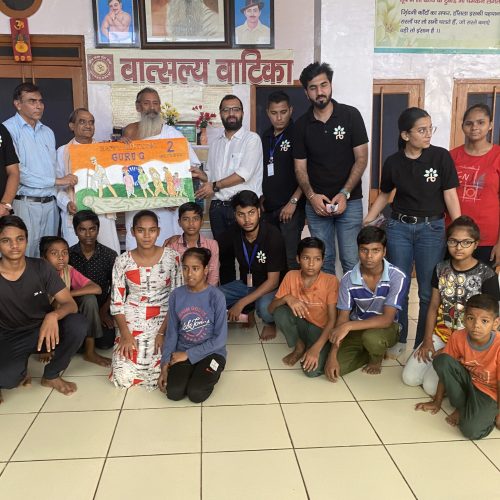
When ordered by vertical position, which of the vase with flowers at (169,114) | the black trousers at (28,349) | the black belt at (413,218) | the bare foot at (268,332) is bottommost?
the bare foot at (268,332)

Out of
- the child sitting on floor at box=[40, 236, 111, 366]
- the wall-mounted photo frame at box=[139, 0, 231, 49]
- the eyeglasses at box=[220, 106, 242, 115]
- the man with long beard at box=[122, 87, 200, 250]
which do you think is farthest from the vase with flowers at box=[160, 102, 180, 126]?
the child sitting on floor at box=[40, 236, 111, 366]

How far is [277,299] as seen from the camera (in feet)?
10.8

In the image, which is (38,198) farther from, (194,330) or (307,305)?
(307,305)

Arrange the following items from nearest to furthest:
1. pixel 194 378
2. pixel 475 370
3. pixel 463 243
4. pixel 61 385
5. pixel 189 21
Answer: pixel 475 370 < pixel 463 243 < pixel 194 378 < pixel 61 385 < pixel 189 21

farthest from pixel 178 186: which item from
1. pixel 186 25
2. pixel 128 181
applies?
pixel 186 25

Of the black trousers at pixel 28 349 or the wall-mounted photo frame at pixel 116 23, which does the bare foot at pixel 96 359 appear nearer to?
the black trousers at pixel 28 349

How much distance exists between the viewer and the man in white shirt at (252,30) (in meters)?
5.20

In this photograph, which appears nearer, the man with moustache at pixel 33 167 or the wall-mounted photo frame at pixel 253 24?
the man with moustache at pixel 33 167

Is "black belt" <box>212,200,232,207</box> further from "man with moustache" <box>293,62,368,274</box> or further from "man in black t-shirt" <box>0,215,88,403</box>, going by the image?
"man in black t-shirt" <box>0,215,88,403</box>

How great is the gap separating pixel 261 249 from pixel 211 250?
14.6 inches

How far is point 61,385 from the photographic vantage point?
9.36 ft

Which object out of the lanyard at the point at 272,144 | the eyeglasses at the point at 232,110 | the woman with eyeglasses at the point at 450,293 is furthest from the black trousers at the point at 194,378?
the eyeglasses at the point at 232,110

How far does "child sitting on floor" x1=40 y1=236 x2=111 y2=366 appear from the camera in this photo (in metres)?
3.15

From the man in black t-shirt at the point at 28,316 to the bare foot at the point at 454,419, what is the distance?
2.05 m
